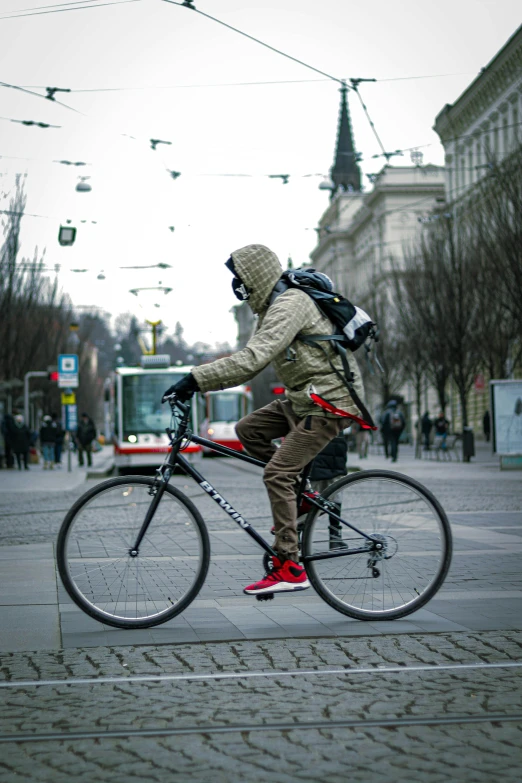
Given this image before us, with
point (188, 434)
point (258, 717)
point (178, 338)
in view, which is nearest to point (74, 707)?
point (258, 717)

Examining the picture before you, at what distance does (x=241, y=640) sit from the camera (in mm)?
5754

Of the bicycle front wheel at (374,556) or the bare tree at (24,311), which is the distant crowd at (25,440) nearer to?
the bare tree at (24,311)

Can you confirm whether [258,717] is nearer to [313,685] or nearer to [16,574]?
[313,685]

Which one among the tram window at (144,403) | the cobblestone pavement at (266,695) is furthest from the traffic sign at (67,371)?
the cobblestone pavement at (266,695)

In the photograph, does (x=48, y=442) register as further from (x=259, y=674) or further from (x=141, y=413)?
(x=259, y=674)

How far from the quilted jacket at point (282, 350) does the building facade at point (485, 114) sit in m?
41.1

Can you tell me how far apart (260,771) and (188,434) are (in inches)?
107

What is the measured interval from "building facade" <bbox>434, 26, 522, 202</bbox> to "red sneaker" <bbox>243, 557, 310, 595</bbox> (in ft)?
136

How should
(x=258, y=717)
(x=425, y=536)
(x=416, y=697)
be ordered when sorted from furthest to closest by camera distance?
(x=425, y=536)
(x=416, y=697)
(x=258, y=717)

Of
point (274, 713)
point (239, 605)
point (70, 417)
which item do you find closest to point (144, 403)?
point (70, 417)

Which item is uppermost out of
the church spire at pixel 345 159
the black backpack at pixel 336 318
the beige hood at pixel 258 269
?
the church spire at pixel 345 159

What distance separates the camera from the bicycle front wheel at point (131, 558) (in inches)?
236

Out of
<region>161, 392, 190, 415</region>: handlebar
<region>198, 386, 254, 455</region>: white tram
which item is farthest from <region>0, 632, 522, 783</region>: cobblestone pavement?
<region>198, 386, 254, 455</region>: white tram

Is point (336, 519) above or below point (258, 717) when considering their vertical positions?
above
